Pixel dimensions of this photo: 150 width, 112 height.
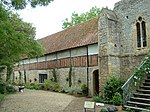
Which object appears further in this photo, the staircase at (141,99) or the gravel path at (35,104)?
the gravel path at (35,104)

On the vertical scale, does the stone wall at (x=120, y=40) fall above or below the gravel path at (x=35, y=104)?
above

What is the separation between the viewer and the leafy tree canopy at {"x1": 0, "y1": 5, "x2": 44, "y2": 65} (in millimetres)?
10445

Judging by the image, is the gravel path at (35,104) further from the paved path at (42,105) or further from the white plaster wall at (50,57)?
the white plaster wall at (50,57)

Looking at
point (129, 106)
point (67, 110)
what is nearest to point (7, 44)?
point (67, 110)

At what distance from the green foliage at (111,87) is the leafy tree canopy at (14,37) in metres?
6.16

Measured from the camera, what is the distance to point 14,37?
12.6m

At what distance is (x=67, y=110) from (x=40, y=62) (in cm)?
1799

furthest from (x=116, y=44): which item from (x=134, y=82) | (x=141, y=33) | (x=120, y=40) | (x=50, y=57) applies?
(x=50, y=57)

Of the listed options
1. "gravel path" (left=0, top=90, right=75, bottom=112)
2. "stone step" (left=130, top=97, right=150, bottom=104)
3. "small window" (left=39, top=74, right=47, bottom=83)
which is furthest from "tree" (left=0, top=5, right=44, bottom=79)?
"small window" (left=39, top=74, right=47, bottom=83)

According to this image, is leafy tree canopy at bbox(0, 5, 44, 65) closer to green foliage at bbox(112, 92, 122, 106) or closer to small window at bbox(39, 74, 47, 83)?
green foliage at bbox(112, 92, 122, 106)

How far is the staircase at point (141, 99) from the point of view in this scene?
11166mm

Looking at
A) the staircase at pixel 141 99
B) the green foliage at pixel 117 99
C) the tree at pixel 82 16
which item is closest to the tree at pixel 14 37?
the green foliage at pixel 117 99

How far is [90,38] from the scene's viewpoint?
766 inches

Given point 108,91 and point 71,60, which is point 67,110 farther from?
point 71,60
